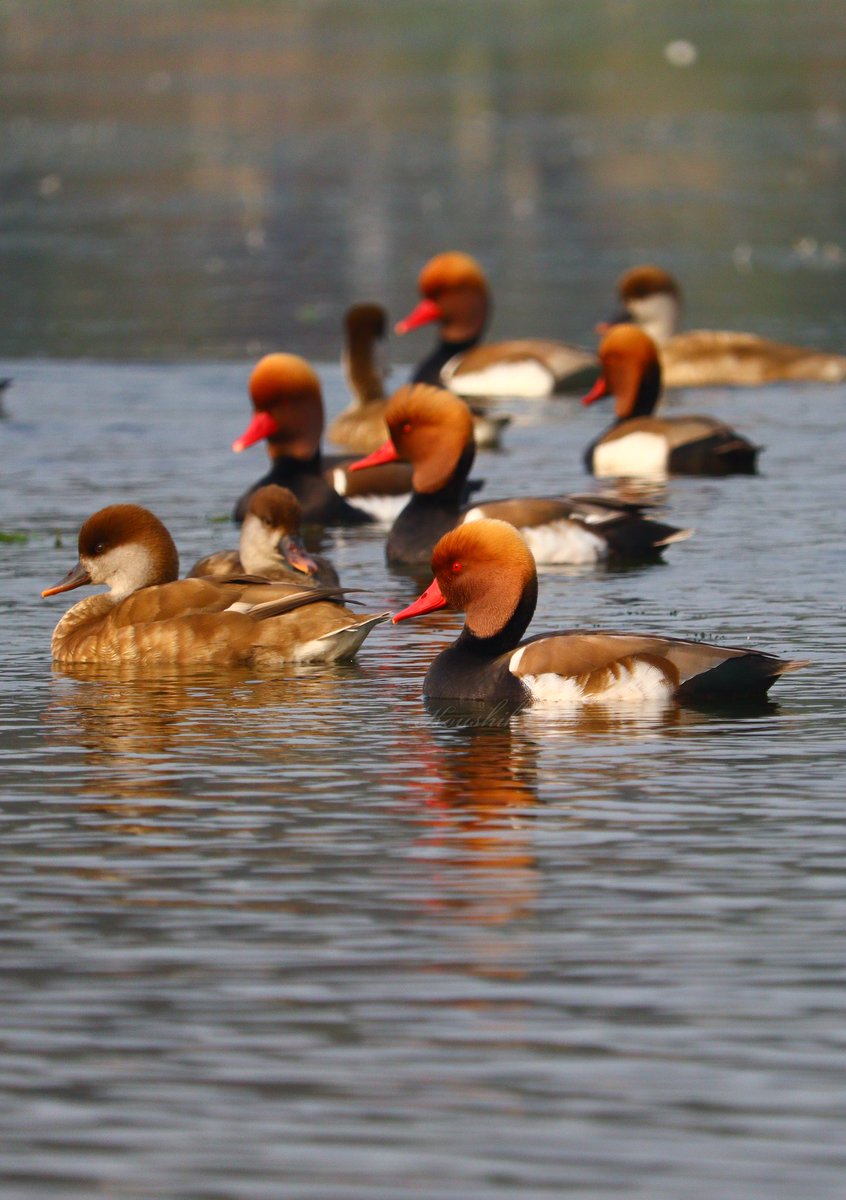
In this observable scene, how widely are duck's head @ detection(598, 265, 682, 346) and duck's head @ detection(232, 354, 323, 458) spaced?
10.1 m

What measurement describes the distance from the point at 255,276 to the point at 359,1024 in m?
29.9

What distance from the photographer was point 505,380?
83.6ft

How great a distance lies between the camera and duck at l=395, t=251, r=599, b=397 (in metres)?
25.4

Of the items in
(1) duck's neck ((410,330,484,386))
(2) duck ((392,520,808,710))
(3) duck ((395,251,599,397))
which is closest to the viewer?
(2) duck ((392,520,808,710))

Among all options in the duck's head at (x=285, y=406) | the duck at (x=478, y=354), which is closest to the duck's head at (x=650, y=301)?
the duck at (x=478, y=354)

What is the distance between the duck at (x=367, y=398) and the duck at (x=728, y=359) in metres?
3.83

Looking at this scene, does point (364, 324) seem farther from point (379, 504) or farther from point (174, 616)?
point (174, 616)

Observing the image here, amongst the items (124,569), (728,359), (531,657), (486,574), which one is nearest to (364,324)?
(728,359)

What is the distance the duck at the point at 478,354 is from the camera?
25.4 metres

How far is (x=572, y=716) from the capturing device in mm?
10680

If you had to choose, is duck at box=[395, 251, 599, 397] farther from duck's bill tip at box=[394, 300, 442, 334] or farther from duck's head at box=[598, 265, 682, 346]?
duck's head at box=[598, 265, 682, 346]

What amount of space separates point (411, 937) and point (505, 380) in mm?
18278

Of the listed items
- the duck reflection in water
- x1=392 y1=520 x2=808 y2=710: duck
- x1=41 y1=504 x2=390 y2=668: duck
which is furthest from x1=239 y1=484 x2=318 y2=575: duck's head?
x1=392 y1=520 x2=808 y2=710: duck

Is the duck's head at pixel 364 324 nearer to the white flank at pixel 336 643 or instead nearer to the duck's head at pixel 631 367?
the duck's head at pixel 631 367
